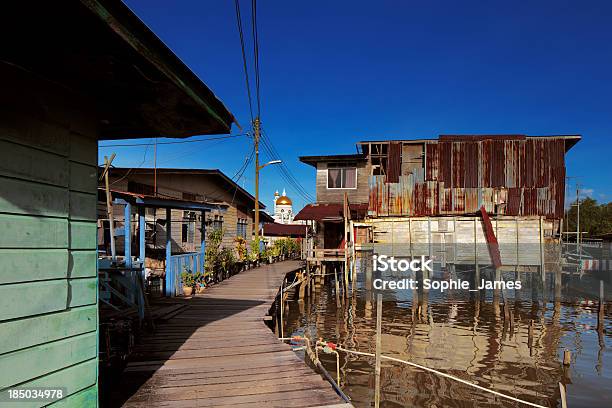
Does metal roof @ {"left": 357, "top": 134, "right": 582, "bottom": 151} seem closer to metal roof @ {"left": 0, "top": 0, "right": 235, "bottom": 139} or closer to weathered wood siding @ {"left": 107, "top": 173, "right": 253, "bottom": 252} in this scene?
weathered wood siding @ {"left": 107, "top": 173, "right": 253, "bottom": 252}

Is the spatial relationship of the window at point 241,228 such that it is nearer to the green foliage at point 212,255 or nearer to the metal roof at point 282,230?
the green foliage at point 212,255

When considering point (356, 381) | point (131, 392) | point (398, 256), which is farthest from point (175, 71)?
point (398, 256)

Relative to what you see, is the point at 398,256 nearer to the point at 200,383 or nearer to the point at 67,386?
the point at 200,383

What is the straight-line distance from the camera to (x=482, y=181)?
25.0m

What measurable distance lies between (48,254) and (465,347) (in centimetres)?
1509

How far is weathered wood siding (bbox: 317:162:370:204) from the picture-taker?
2806cm

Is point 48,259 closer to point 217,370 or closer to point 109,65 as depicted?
point 109,65

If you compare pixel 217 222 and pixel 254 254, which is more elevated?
pixel 217 222

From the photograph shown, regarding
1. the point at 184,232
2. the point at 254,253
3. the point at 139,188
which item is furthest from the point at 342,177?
the point at 139,188

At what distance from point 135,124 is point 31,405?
263 cm

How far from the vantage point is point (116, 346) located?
768 cm

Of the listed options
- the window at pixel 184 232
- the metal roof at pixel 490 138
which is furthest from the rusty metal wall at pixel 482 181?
the window at pixel 184 232
